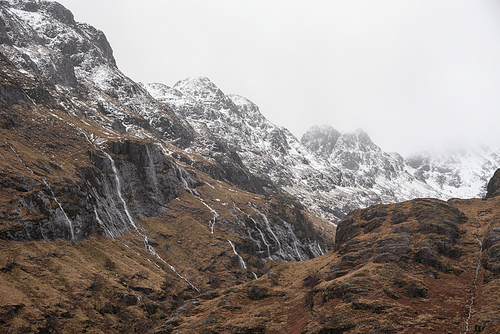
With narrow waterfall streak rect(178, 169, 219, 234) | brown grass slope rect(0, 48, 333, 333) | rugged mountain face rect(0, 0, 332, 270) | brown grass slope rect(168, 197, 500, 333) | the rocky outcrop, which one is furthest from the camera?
narrow waterfall streak rect(178, 169, 219, 234)

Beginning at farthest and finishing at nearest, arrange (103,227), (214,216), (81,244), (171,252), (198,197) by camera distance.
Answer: (198,197) < (214,216) < (171,252) < (103,227) < (81,244)

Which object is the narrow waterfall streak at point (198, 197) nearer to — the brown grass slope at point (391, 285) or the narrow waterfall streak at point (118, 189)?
the narrow waterfall streak at point (118, 189)

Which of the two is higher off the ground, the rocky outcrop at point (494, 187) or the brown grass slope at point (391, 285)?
the rocky outcrop at point (494, 187)

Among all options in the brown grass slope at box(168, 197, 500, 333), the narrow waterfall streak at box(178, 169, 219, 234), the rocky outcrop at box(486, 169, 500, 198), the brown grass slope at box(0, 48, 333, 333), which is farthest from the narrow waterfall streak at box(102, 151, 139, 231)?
the rocky outcrop at box(486, 169, 500, 198)

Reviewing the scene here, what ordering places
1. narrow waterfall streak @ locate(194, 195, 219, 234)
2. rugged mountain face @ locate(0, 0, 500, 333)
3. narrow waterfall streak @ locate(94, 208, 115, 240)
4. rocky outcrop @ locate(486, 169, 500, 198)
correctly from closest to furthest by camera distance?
rugged mountain face @ locate(0, 0, 500, 333), rocky outcrop @ locate(486, 169, 500, 198), narrow waterfall streak @ locate(94, 208, 115, 240), narrow waterfall streak @ locate(194, 195, 219, 234)

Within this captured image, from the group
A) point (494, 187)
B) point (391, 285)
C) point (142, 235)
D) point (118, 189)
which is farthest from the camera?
point (118, 189)

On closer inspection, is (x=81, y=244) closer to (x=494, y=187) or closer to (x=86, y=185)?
(x=86, y=185)

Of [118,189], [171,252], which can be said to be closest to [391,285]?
[171,252]

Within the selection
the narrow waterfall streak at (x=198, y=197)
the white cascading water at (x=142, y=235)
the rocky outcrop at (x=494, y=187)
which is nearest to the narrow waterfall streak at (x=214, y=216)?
the narrow waterfall streak at (x=198, y=197)

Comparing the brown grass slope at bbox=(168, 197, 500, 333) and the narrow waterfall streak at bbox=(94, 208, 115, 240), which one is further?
the narrow waterfall streak at bbox=(94, 208, 115, 240)

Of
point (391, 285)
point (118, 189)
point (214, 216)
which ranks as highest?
point (391, 285)

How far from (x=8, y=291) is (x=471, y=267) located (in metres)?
72.0

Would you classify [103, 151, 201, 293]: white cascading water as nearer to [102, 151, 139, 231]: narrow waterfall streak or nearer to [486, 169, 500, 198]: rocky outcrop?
[102, 151, 139, 231]: narrow waterfall streak

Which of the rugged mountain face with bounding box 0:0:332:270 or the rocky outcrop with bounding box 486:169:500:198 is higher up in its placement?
the rocky outcrop with bounding box 486:169:500:198
